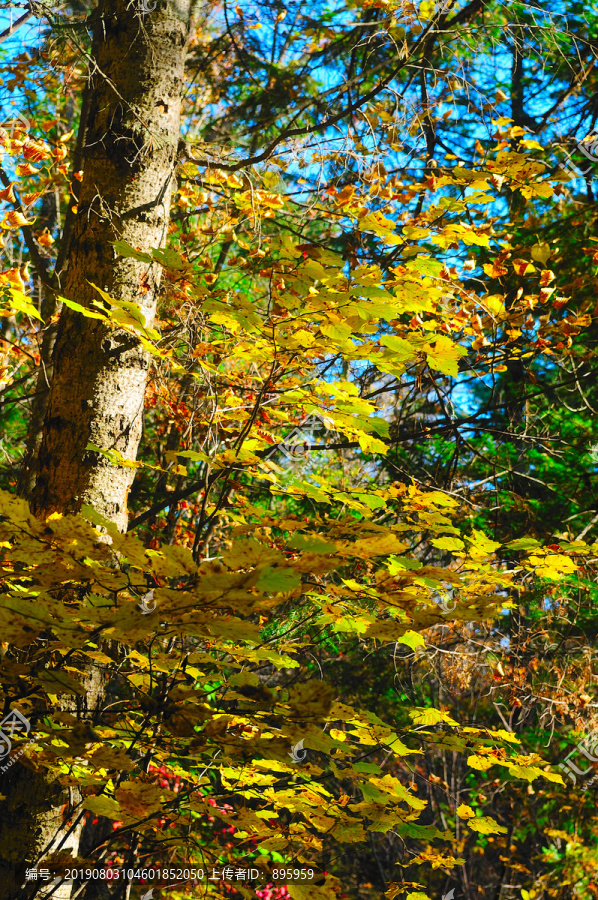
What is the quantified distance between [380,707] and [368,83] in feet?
18.3

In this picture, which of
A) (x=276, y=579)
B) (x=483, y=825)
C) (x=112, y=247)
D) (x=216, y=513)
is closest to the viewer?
(x=276, y=579)

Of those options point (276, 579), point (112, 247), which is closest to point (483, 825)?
point (276, 579)

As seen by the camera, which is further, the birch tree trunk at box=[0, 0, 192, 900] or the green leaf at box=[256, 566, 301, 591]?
the birch tree trunk at box=[0, 0, 192, 900]

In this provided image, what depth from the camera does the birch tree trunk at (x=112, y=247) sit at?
1949 mm

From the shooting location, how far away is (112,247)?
6.70ft

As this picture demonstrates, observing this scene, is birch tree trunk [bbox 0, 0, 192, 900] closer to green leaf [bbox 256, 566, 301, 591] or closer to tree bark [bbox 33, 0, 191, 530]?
tree bark [bbox 33, 0, 191, 530]

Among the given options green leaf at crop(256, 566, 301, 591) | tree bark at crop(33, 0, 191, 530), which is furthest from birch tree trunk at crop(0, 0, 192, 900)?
green leaf at crop(256, 566, 301, 591)

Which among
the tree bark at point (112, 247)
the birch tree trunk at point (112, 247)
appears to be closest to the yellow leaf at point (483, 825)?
the birch tree trunk at point (112, 247)

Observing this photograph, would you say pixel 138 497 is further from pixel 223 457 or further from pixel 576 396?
pixel 223 457

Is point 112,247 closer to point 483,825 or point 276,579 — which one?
point 276,579

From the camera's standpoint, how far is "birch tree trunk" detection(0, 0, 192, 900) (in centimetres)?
195

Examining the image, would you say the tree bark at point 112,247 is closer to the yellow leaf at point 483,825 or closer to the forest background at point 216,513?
the forest background at point 216,513

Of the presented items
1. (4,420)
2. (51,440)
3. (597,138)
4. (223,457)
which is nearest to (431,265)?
(223,457)

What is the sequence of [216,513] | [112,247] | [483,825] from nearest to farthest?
[216,513]
[483,825]
[112,247]
